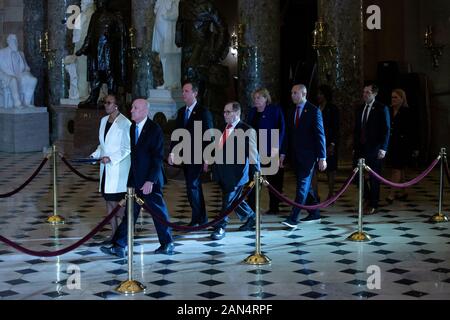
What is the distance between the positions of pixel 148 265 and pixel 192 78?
6956mm

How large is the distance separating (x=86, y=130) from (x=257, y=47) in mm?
4484

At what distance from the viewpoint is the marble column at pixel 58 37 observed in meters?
20.2

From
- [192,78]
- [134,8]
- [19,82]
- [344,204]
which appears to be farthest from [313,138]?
[19,82]

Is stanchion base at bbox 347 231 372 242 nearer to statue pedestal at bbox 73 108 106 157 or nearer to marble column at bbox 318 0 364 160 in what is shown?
marble column at bbox 318 0 364 160

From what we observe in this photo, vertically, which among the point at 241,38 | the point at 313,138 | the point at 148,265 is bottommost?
the point at 148,265

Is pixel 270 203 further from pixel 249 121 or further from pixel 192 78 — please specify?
pixel 192 78

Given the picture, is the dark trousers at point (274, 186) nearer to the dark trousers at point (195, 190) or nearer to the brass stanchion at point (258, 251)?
the dark trousers at point (195, 190)

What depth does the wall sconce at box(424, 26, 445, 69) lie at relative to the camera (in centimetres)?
1666

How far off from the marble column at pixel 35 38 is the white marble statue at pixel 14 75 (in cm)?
143

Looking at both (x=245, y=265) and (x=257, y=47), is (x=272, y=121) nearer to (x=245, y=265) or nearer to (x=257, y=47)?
(x=245, y=265)

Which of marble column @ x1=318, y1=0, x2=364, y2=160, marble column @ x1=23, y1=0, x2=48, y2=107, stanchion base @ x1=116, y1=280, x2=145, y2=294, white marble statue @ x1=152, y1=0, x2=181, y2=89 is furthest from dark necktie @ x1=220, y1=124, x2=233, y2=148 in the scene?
marble column @ x1=23, y1=0, x2=48, y2=107

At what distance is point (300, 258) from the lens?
887 cm

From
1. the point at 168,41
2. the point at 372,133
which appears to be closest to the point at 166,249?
the point at 372,133
